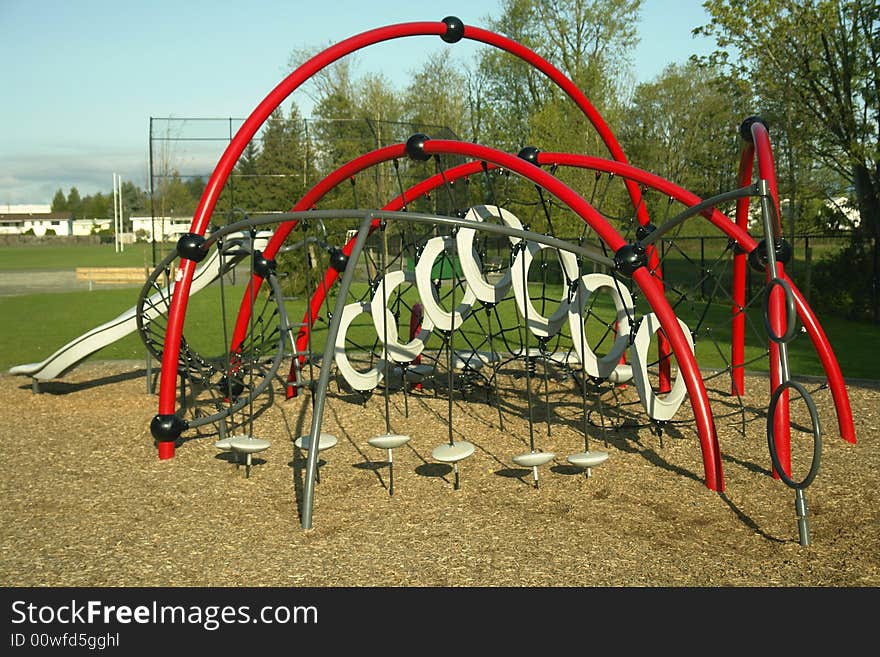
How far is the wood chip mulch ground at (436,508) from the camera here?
5723 mm

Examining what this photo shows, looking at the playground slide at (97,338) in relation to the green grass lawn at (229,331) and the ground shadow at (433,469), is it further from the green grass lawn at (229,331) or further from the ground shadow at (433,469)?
the ground shadow at (433,469)

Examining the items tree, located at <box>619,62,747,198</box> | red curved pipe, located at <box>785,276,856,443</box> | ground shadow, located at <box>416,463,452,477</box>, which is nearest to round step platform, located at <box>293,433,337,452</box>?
ground shadow, located at <box>416,463,452,477</box>

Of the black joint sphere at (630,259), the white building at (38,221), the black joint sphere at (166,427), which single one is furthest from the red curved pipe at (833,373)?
the white building at (38,221)

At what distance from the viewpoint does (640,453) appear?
857 cm

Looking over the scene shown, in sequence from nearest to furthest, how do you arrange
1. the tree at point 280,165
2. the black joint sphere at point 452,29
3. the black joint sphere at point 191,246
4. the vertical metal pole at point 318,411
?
the vertical metal pole at point 318,411
the black joint sphere at point 191,246
the black joint sphere at point 452,29
the tree at point 280,165

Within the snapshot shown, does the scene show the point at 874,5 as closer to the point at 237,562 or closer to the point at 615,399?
the point at 615,399

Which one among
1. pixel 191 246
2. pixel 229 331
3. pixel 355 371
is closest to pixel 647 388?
pixel 355 371

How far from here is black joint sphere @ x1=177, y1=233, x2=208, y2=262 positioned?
27.0ft

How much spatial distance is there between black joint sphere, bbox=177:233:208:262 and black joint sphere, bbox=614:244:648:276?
3.87 meters

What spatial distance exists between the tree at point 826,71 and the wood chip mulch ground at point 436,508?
1054 centimetres

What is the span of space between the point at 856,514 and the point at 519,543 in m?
2.71

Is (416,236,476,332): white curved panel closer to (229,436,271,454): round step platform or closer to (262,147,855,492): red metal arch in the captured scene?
(262,147,855,492): red metal arch

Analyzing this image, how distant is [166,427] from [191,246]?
173cm

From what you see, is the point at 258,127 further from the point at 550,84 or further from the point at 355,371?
the point at 550,84
